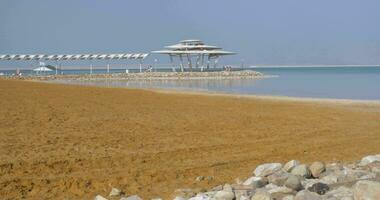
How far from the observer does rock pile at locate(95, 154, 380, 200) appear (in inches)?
228

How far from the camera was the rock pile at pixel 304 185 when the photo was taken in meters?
5.80

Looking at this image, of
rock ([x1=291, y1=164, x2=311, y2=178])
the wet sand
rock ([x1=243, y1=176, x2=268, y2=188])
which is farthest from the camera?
the wet sand

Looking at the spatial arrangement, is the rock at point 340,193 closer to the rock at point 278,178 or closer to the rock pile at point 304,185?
the rock pile at point 304,185

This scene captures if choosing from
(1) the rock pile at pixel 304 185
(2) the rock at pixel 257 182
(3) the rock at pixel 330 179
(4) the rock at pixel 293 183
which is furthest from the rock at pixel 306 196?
(3) the rock at pixel 330 179

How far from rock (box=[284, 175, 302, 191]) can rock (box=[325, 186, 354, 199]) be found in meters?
0.37

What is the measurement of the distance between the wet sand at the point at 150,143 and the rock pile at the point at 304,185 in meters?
0.71

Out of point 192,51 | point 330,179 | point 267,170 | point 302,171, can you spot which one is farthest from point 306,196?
point 192,51

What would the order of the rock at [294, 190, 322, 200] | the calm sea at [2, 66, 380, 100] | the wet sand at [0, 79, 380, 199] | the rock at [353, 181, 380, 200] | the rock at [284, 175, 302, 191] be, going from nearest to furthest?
the rock at [353, 181, 380, 200] < the rock at [294, 190, 322, 200] < the rock at [284, 175, 302, 191] < the wet sand at [0, 79, 380, 199] < the calm sea at [2, 66, 380, 100]


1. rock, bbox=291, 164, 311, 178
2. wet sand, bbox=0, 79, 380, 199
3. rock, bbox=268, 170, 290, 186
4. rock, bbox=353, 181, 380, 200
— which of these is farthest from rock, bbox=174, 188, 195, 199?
rock, bbox=353, 181, 380, 200

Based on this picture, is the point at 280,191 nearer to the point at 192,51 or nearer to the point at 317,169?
the point at 317,169

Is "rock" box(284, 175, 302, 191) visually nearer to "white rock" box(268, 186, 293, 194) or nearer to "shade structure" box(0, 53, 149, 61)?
"white rock" box(268, 186, 293, 194)

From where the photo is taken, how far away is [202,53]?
60906mm

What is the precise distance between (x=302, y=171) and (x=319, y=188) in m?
1.05

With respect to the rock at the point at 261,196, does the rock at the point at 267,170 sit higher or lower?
lower
